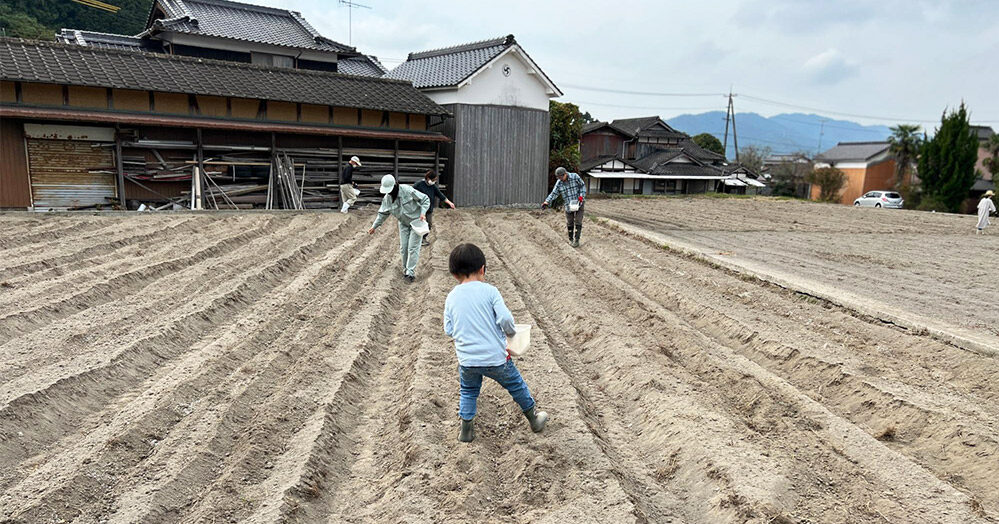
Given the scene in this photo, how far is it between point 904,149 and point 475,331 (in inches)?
1878

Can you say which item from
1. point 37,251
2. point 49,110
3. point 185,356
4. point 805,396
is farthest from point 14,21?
point 805,396

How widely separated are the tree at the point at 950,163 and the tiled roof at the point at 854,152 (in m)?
7.57

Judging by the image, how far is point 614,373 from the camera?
5.34 m

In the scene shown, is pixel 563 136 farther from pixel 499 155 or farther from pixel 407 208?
pixel 407 208

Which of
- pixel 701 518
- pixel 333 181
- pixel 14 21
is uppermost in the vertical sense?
pixel 14 21

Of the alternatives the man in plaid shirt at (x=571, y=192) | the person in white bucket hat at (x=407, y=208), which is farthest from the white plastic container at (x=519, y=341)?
the man in plaid shirt at (x=571, y=192)

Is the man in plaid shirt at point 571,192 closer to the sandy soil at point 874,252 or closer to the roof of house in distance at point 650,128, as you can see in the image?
the sandy soil at point 874,252

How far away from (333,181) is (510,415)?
13.7 metres

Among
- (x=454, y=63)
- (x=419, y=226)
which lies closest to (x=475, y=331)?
(x=419, y=226)

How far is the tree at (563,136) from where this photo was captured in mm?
22000

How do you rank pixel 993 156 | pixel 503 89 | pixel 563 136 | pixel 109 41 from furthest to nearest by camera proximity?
pixel 993 156 → pixel 563 136 → pixel 109 41 → pixel 503 89

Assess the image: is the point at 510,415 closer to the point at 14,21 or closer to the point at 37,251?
the point at 37,251

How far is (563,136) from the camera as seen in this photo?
22234mm

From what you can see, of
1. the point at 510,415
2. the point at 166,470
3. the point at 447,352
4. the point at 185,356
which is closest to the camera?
the point at 166,470
